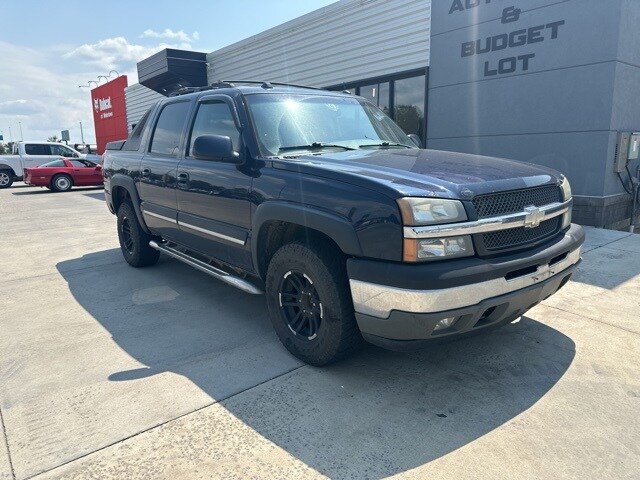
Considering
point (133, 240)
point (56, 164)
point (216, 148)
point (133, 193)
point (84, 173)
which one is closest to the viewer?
point (216, 148)

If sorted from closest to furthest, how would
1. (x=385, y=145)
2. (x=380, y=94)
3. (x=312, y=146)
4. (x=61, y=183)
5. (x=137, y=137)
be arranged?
(x=312, y=146) → (x=385, y=145) → (x=137, y=137) → (x=380, y=94) → (x=61, y=183)

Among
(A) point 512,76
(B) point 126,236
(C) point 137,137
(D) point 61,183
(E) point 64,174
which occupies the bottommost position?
(D) point 61,183

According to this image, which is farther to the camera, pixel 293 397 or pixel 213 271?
pixel 213 271

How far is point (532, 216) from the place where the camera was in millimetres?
2840

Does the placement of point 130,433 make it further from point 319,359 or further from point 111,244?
point 111,244

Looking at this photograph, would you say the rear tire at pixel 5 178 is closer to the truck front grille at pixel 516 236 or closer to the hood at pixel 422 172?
the hood at pixel 422 172

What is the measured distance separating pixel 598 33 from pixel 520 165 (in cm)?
537

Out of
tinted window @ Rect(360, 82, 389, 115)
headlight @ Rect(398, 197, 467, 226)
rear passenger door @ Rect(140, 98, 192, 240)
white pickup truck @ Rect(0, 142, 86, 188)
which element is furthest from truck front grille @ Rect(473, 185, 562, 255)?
white pickup truck @ Rect(0, 142, 86, 188)

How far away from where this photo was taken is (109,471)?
2254 millimetres

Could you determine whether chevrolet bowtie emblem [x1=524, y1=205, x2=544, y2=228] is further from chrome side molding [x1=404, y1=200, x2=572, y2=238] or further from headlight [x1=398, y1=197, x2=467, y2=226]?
headlight [x1=398, y1=197, x2=467, y2=226]

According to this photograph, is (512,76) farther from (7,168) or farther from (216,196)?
(7,168)

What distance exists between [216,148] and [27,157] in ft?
72.1

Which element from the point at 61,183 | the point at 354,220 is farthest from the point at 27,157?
the point at 354,220

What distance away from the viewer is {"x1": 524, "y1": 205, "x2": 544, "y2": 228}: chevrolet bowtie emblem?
281cm
